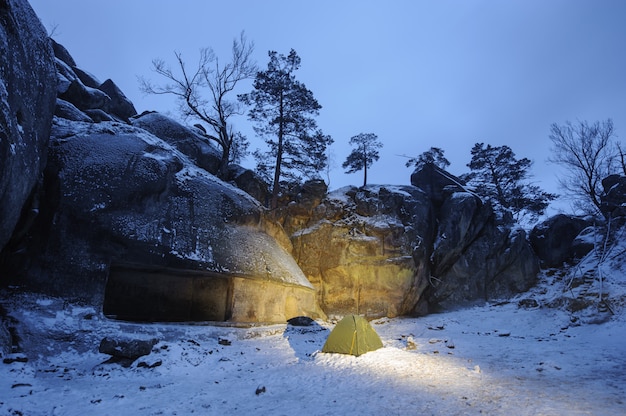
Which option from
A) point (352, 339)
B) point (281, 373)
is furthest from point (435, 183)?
point (281, 373)

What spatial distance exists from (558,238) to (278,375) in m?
24.4

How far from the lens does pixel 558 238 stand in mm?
23438

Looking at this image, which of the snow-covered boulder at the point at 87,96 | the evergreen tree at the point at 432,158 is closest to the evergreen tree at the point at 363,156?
the evergreen tree at the point at 432,158

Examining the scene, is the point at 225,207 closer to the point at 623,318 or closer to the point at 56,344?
the point at 56,344

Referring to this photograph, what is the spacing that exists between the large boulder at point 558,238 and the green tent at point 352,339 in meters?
19.4

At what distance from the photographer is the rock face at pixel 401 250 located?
2033cm

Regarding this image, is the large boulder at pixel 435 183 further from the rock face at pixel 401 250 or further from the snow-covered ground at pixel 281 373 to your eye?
the snow-covered ground at pixel 281 373

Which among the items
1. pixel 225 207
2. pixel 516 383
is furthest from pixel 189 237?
pixel 516 383

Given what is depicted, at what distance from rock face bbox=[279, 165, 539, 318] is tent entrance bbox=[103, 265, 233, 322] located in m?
7.62

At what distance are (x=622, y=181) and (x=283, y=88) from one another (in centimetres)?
2262

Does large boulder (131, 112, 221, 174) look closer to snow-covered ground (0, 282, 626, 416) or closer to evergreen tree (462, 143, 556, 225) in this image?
snow-covered ground (0, 282, 626, 416)

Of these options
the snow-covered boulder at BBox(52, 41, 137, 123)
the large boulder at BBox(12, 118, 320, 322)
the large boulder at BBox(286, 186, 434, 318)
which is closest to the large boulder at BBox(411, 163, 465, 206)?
the large boulder at BBox(286, 186, 434, 318)

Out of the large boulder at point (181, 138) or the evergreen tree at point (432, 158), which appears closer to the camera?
the large boulder at point (181, 138)

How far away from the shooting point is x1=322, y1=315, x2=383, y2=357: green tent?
9.90 meters
